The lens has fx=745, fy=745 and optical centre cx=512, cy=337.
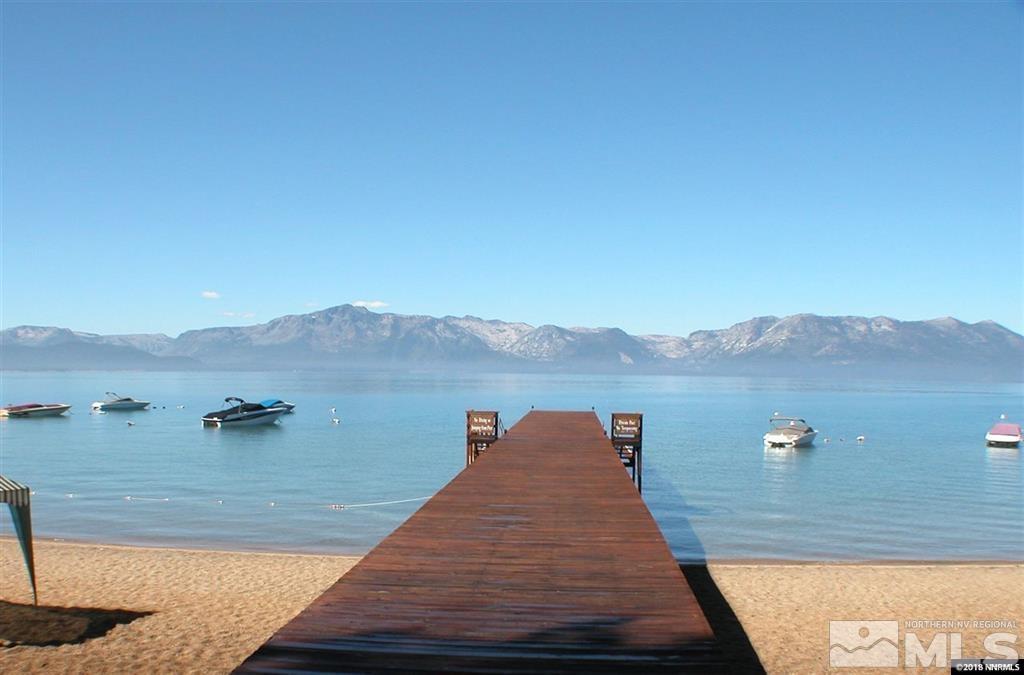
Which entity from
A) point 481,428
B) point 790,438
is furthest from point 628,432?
point 790,438

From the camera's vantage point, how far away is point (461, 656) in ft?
22.7

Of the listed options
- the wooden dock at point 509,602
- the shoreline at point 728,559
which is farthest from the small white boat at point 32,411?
the wooden dock at point 509,602

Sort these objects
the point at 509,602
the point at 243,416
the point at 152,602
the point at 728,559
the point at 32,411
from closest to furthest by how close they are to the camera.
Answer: the point at 509,602 < the point at 152,602 < the point at 728,559 < the point at 243,416 < the point at 32,411

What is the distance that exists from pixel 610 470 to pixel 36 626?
13.3m

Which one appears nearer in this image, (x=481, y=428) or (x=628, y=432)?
(x=628, y=432)

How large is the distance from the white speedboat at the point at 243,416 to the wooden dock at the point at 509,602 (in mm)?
70376

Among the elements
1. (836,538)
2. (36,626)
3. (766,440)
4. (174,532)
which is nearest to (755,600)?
(836,538)

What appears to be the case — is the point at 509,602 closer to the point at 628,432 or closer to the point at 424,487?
the point at 628,432

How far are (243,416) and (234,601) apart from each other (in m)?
65.4

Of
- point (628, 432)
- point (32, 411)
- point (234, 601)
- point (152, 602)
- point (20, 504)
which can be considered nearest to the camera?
point (20, 504)

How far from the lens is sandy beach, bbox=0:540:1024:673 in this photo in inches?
552

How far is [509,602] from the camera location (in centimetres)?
853

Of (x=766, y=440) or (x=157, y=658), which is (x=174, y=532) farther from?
(x=766, y=440)

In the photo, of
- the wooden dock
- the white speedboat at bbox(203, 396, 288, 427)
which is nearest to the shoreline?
the wooden dock
